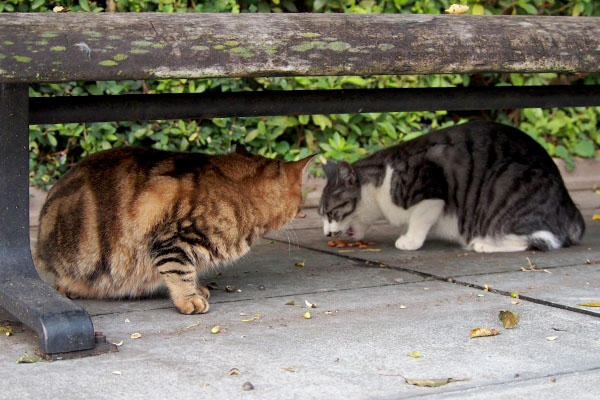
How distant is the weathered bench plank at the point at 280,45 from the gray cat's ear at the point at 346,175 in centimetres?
209

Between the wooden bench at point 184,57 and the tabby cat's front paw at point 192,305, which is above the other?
the wooden bench at point 184,57

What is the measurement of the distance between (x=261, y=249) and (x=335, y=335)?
1.80 meters

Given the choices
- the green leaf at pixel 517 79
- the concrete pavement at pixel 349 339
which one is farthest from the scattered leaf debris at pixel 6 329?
the green leaf at pixel 517 79

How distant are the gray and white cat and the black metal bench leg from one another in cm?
231

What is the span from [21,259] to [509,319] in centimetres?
173

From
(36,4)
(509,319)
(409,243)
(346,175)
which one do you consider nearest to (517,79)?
(346,175)

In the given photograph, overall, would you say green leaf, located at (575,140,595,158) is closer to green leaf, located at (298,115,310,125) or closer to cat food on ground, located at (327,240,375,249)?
green leaf, located at (298,115,310,125)

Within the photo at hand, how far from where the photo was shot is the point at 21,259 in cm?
291

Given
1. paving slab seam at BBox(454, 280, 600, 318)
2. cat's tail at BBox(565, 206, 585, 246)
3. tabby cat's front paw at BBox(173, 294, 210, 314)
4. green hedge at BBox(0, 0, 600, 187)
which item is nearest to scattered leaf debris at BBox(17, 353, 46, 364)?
tabby cat's front paw at BBox(173, 294, 210, 314)

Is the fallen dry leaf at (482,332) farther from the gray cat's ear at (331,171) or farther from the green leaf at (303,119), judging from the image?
the green leaf at (303,119)

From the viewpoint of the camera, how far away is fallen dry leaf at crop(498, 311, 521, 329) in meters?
2.85

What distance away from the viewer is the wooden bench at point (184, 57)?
2330mm

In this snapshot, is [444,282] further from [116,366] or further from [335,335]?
[116,366]

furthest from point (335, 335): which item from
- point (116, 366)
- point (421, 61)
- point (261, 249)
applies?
point (261, 249)
